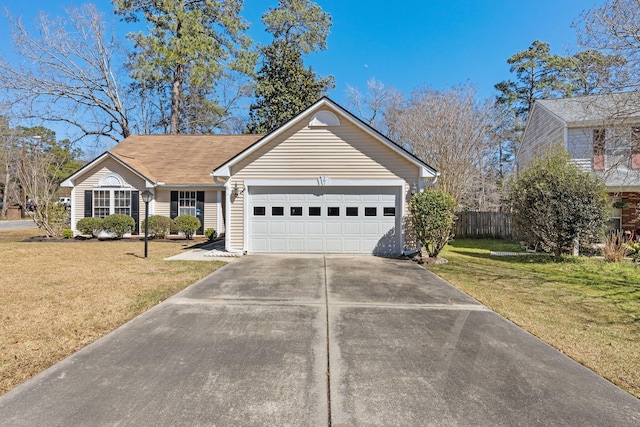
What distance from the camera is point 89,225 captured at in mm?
13812

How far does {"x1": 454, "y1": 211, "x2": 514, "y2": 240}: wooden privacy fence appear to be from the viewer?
16672 mm

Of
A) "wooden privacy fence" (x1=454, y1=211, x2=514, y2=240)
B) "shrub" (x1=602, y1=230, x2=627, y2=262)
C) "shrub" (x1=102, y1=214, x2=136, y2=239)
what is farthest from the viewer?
"wooden privacy fence" (x1=454, y1=211, x2=514, y2=240)

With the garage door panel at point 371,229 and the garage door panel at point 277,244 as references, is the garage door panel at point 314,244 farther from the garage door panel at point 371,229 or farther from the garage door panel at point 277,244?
the garage door panel at point 371,229

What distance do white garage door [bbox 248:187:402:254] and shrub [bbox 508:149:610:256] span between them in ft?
13.9

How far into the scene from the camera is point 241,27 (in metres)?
23.8

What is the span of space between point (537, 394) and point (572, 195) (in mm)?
8959

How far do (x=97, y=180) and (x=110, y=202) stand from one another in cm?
117

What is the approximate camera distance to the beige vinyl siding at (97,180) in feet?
47.1

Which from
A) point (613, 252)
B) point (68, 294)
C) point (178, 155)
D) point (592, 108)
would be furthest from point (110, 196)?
point (592, 108)

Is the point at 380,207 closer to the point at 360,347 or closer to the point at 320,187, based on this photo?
the point at 320,187

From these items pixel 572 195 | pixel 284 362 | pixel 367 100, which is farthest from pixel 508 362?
pixel 367 100

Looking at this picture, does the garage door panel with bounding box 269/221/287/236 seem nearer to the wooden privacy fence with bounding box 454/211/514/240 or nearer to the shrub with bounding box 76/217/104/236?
the shrub with bounding box 76/217/104/236

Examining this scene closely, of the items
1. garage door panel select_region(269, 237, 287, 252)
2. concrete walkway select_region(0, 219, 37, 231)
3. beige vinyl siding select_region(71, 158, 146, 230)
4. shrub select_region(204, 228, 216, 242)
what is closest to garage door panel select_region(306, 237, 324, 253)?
garage door panel select_region(269, 237, 287, 252)

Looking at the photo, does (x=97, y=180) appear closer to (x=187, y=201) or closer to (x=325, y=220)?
(x=187, y=201)
